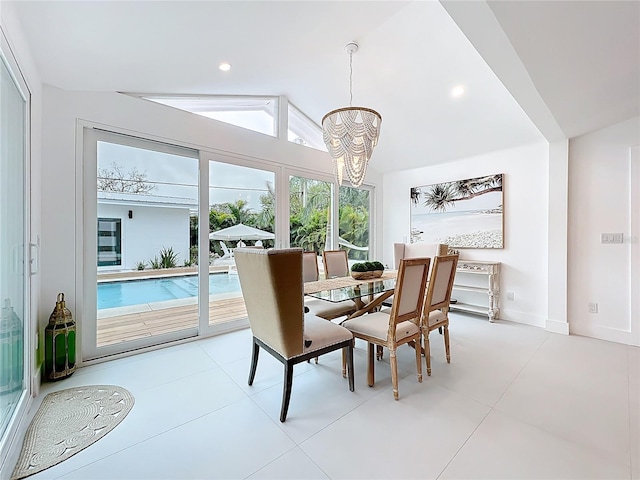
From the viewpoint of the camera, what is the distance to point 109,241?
2715mm

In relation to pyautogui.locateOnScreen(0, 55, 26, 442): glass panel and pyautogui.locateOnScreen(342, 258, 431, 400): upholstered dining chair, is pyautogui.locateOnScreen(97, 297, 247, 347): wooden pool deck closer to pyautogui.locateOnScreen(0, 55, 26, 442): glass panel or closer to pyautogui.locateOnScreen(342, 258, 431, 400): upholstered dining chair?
pyautogui.locateOnScreen(0, 55, 26, 442): glass panel

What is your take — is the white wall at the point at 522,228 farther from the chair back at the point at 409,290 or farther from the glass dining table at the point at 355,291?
the chair back at the point at 409,290

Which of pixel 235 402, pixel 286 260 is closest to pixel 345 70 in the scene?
pixel 286 260

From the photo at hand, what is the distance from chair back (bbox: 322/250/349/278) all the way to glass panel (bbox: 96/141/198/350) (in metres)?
1.55

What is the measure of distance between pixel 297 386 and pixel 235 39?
2784mm

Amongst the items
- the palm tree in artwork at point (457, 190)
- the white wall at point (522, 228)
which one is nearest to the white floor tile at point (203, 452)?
the white wall at point (522, 228)

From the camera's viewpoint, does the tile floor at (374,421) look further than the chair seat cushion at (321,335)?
No

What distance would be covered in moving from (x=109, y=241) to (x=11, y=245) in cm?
100

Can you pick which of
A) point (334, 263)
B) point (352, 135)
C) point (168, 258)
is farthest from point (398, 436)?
point (168, 258)

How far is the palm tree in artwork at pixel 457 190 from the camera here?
405 centimetres

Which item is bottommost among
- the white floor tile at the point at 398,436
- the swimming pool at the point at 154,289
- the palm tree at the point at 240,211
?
the white floor tile at the point at 398,436

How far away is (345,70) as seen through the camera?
127 inches

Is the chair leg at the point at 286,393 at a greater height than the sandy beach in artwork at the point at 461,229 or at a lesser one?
lesser

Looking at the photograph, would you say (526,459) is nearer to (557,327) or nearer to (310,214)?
(557,327)
